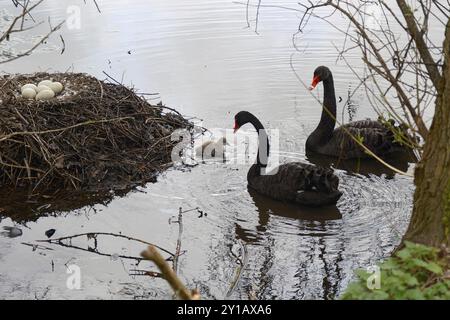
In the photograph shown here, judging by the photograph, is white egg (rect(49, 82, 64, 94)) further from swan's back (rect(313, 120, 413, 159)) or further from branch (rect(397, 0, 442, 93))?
branch (rect(397, 0, 442, 93))

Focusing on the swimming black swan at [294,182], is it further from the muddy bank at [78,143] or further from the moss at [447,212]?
the moss at [447,212]

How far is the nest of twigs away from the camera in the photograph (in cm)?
487

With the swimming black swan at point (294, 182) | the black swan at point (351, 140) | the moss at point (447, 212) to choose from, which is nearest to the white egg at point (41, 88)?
the swimming black swan at point (294, 182)

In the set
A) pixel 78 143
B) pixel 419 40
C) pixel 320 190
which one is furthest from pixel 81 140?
pixel 419 40

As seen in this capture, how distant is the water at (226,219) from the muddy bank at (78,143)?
255mm

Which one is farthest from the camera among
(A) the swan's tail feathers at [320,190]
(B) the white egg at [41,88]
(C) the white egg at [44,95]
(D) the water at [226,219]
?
(B) the white egg at [41,88]

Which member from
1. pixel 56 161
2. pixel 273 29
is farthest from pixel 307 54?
pixel 56 161

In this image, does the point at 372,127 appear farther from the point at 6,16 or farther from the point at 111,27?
the point at 6,16

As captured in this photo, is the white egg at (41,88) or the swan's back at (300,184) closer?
the swan's back at (300,184)

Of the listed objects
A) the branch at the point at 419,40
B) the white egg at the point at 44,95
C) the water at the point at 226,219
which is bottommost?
the water at the point at 226,219

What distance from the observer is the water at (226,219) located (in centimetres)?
365

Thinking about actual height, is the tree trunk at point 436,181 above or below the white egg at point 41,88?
below

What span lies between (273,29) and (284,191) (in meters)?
4.72

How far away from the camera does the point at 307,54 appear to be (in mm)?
7785
